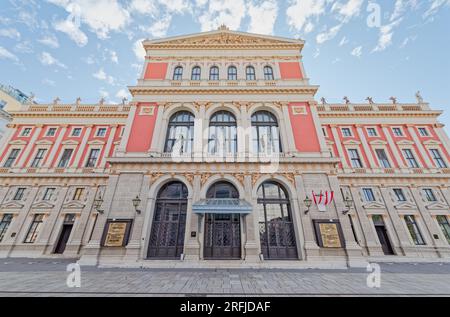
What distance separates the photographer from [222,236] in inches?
448

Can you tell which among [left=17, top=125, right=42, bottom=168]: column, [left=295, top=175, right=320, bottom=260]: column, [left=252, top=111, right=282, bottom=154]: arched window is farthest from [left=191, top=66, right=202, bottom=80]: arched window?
[left=17, top=125, right=42, bottom=168]: column

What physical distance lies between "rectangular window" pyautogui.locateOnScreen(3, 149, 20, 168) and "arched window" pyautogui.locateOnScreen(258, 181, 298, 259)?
26.0 m

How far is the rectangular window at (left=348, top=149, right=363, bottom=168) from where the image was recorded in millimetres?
19391

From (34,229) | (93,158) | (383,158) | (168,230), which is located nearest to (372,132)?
(383,158)

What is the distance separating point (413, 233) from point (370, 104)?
48.1 feet

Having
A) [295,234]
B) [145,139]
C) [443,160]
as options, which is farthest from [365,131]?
[145,139]

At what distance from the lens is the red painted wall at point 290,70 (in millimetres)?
16406

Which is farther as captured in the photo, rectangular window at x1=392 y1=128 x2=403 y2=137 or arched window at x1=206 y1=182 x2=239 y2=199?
rectangular window at x1=392 y1=128 x2=403 y2=137

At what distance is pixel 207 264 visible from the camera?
10.0 meters

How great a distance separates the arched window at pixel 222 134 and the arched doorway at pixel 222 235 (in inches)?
140

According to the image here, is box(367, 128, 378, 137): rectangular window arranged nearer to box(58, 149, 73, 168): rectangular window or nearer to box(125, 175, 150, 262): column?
box(125, 175, 150, 262): column

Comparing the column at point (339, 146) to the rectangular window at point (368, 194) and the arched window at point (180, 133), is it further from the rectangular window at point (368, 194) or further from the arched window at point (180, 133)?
the arched window at point (180, 133)

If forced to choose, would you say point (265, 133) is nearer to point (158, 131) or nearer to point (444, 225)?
point (158, 131)
